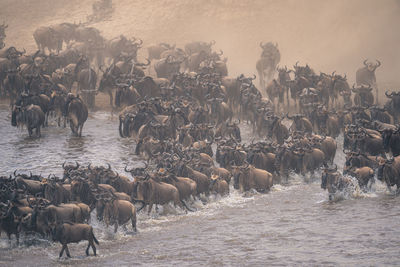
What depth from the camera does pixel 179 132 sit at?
29.1 metres

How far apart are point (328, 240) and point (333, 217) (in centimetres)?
228

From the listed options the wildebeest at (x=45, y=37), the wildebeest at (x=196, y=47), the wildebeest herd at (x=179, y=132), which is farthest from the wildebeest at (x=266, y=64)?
the wildebeest at (x=45, y=37)

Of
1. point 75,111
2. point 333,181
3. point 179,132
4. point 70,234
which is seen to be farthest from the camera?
point 75,111

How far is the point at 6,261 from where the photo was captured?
1797cm

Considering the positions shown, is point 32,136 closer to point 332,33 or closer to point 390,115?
point 390,115

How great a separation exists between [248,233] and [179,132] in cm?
909

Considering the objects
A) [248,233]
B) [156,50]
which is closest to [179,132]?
[248,233]

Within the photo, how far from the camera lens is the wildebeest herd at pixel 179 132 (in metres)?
20.3

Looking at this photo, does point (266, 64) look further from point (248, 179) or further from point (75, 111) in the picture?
point (248, 179)

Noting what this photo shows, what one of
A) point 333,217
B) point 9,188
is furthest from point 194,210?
point 9,188

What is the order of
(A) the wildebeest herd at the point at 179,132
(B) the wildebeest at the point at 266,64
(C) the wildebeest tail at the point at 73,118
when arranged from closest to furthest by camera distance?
(A) the wildebeest herd at the point at 179,132, (C) the wildebeest tail at the point at 73,118, (B) the wildebeest at the point at 266,64

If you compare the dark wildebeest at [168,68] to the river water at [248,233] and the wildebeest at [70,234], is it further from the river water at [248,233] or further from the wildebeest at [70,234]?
the wildebeest at [70,234]

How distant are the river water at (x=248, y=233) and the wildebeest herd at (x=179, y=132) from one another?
1.45ft

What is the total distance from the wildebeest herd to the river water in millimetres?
443
